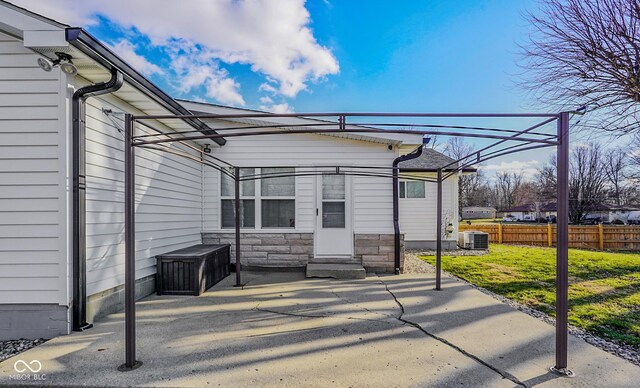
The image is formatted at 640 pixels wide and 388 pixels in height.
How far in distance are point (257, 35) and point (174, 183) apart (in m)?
4.00

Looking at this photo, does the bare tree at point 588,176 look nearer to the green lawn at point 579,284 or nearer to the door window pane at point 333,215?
the green lawn at point 579,284

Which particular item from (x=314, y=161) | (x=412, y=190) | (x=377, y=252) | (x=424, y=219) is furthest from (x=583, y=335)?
(x=412, y=190)

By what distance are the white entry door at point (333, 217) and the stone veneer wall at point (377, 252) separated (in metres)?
0.27

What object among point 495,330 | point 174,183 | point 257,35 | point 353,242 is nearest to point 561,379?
point 495,330

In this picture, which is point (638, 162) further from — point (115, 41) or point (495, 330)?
point (115, 41)

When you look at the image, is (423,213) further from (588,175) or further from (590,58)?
(588,175)

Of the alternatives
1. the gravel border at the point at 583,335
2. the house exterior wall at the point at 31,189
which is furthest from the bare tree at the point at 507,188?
the house exterior wall at the point at 31,189

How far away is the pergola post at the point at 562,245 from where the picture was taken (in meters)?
2.41

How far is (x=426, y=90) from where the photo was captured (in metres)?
9.91

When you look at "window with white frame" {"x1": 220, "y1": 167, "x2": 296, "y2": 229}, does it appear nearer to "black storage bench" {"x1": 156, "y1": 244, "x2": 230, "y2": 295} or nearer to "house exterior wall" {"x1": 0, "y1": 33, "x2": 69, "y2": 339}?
"black storage bench" {"x1": 156, "y1": 244, "x2": 230, "y2": 295}

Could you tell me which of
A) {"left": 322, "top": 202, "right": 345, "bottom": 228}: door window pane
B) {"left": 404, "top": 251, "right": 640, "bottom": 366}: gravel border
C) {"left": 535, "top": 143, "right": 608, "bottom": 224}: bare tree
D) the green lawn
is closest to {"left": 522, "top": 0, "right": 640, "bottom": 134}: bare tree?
the green lawn

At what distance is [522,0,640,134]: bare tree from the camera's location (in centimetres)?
507

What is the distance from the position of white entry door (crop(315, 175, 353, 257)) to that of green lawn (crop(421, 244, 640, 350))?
256cm

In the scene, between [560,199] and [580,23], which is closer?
[560,199]
